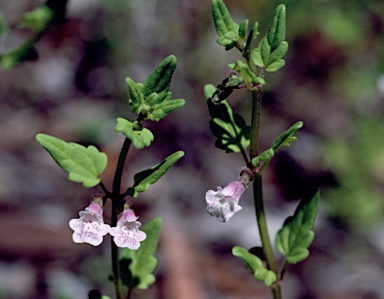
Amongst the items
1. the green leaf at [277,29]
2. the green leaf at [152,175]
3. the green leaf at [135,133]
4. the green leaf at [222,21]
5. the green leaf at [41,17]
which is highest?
the green leaf at [41,17]

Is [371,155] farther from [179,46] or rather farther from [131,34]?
[131,34]

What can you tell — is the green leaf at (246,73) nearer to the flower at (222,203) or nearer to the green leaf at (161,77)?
the green leaf at (161,77)

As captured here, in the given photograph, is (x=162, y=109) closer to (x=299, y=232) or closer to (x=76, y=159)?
(x=76, y=159)

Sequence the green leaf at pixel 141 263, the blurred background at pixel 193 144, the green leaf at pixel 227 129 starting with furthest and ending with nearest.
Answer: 1. the blurred background at pixel 193 144
2. the green leaf at pixel 141 263
3. the green leaf at pixel 227 129

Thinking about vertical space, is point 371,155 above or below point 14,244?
above

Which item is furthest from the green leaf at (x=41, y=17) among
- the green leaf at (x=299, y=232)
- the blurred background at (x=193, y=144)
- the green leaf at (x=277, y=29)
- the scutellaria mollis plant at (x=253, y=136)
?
the blurred background at (x=193, y=144)

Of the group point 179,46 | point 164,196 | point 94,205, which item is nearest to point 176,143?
point 164,196
